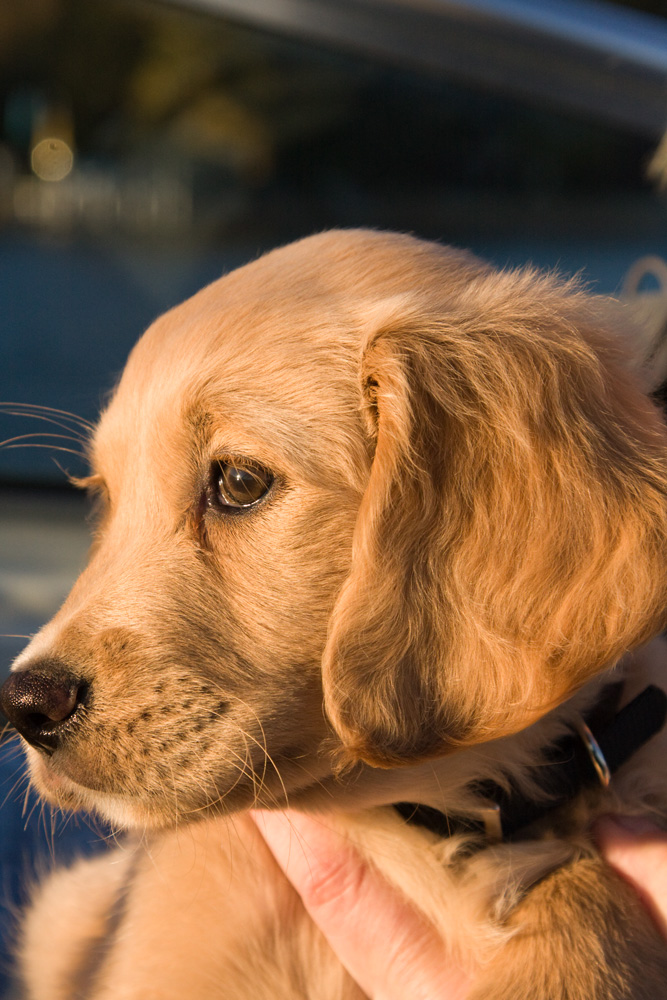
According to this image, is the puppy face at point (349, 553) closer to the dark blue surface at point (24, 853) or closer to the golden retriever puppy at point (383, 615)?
the golden retriever puppy at point (383, 615)

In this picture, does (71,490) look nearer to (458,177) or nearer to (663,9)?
(458,177)

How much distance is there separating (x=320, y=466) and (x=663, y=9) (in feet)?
13.6

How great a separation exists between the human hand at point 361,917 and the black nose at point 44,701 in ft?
1.65

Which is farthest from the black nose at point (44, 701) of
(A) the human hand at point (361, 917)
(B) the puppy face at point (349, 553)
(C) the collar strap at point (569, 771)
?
(C) the collar strap at point (569, 771)

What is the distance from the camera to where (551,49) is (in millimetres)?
1978

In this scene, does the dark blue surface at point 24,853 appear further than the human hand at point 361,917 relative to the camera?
Yes

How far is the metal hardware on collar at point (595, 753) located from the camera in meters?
1.59

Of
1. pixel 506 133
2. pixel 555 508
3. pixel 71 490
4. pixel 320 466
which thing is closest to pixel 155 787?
pixel 320 466

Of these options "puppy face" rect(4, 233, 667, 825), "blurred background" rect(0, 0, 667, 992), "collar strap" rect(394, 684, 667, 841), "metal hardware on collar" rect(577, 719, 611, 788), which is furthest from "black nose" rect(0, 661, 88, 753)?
"metal hardware on collar" rect(577, 719, 611, 788)

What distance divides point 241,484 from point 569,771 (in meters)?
0.78

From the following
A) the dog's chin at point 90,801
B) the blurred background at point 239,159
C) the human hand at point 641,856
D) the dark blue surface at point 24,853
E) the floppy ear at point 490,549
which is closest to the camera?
the floppy ear at point 490,549

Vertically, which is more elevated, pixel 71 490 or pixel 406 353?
pixel 71 490

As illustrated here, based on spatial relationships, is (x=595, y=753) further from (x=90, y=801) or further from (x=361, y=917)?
(x=90, y=801)

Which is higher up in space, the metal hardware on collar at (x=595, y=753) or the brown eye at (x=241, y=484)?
the brown eye at (x=241, y=484)
